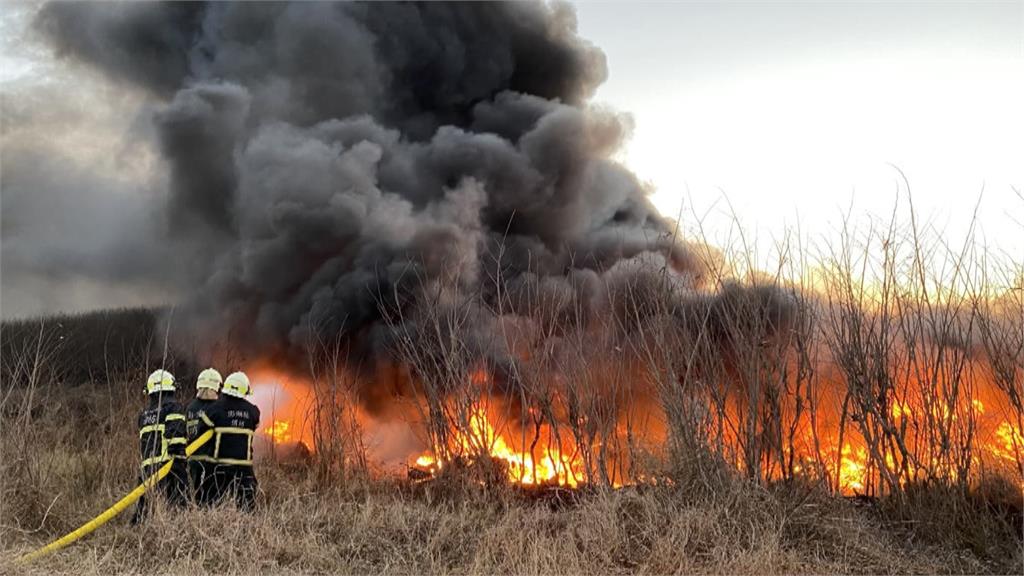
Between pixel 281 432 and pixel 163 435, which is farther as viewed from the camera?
pixel 281 432

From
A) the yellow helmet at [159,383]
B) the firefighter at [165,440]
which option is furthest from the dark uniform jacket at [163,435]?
the yellow helmet at [159,383]

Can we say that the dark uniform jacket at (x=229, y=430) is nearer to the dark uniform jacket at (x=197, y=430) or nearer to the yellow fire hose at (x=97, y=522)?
the dark uniform jacket at (x=197, y=430)

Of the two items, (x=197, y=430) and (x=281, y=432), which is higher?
(x=281, y=432)

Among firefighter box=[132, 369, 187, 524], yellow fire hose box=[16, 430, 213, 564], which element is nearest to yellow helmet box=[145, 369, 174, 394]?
firefighter box=[132, 369, 187, 524]

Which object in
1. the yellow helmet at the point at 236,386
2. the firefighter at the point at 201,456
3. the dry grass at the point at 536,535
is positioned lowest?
the dry grass at the point at 536,535

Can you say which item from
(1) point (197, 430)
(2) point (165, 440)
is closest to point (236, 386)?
(1) point (197, 430)

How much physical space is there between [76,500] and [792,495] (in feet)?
25.2

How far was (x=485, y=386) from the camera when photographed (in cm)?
892

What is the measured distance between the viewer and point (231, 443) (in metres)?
7.73

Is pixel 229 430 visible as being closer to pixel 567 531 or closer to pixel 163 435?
pixel 163 435

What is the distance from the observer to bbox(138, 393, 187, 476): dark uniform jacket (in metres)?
7.39

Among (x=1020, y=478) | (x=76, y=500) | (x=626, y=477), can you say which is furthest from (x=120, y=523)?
(x=1020, y=478)

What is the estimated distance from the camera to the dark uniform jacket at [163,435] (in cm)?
739

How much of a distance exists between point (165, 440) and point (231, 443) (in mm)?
635
